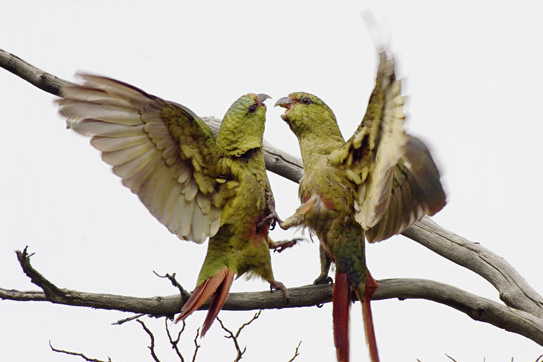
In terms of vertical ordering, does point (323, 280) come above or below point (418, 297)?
above

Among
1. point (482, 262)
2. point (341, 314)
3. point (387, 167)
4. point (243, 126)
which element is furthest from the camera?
point (482, 262)

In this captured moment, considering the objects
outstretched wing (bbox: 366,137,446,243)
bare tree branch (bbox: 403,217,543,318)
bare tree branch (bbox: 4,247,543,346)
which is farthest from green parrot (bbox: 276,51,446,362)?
bare tree branch (bbox: 403,217,543,318)

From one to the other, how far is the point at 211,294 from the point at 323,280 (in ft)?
2.52

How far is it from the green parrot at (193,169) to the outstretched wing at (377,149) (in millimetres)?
555

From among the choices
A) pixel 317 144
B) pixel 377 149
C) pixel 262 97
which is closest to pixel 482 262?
pixel 317 144

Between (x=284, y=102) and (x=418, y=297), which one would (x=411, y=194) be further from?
(x=284, y=102)

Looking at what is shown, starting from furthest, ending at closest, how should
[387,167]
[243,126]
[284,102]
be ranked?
[284,102] < [243,126] < [387,167]

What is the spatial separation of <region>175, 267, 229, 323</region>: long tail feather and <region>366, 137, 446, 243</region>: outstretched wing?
956mm

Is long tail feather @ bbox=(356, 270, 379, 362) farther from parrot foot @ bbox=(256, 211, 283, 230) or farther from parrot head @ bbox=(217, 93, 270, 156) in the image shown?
parrot head @ bbox=(217, 93, 270, 156)

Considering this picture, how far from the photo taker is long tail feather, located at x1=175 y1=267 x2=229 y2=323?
12.2ft

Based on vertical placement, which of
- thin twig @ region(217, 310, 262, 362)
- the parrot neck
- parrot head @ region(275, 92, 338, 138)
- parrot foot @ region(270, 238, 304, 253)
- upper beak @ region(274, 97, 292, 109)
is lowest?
thin twig @ region(217, 310, 262, 362)

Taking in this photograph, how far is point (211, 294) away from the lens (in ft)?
12.6

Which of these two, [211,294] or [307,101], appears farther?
[307,101]

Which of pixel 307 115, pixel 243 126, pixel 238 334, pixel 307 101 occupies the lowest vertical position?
pixel 238 334
